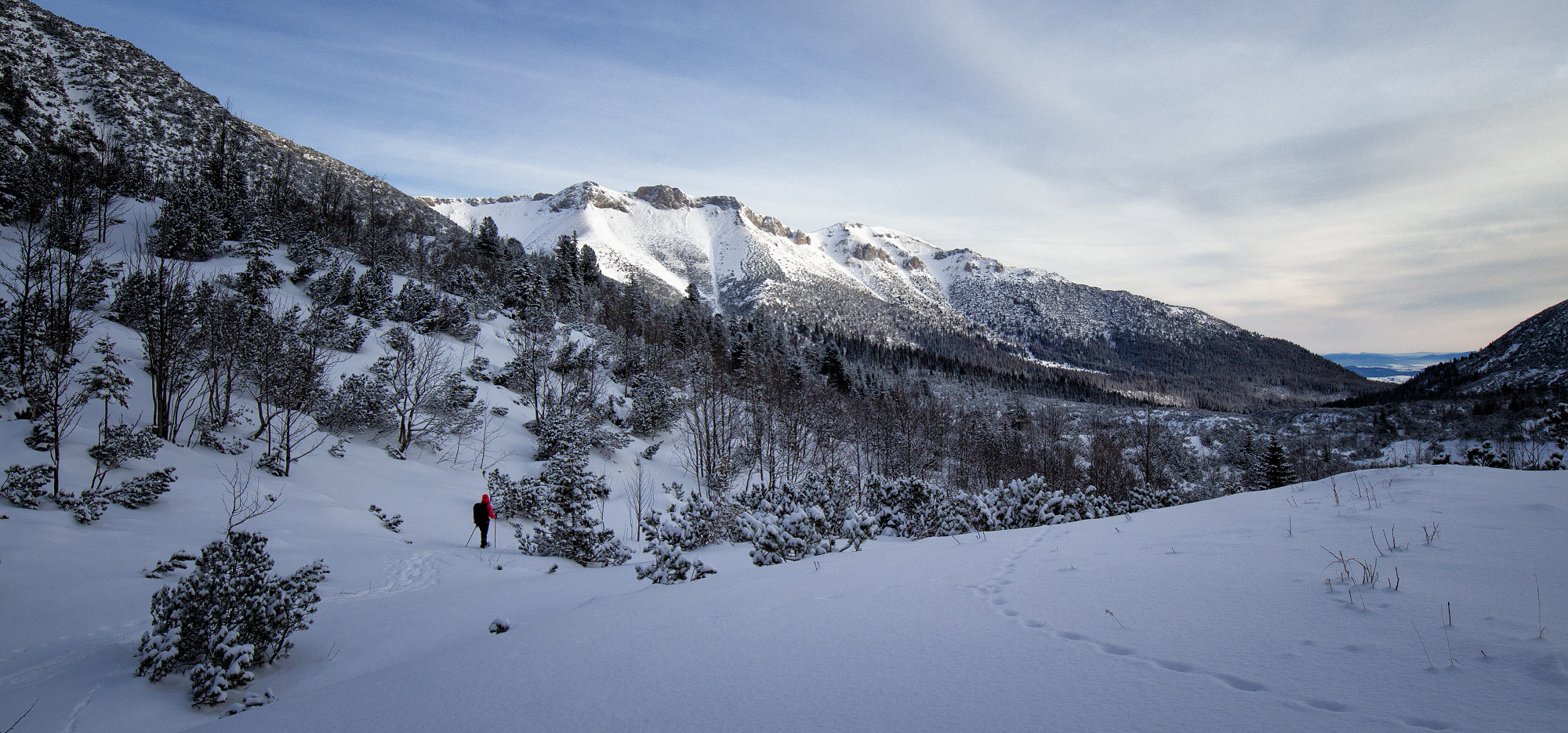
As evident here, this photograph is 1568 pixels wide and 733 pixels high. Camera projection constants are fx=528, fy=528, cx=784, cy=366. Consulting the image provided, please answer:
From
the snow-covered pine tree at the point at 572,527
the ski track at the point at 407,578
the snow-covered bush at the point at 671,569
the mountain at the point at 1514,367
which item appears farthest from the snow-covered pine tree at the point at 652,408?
the mountain at the point at 1514,367

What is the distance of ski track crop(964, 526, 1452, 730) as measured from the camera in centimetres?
158

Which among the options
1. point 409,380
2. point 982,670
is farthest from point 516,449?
point 982,670

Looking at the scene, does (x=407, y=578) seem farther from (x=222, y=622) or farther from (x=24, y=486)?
(x=24, y=486)

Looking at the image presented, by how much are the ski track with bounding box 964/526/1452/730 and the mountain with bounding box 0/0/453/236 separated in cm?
4297

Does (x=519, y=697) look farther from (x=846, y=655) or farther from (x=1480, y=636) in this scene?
(x=1480, y=636)

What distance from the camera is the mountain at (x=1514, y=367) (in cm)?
6912

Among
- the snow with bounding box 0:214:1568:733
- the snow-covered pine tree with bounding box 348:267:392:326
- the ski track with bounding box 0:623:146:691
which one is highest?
the snow-covered pine tree with bounding box 348:267:392:326

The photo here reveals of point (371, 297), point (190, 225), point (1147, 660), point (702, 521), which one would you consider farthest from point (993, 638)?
point (190, 225)

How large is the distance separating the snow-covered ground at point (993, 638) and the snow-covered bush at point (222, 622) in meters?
A: 0.20

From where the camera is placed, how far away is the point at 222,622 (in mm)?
4793

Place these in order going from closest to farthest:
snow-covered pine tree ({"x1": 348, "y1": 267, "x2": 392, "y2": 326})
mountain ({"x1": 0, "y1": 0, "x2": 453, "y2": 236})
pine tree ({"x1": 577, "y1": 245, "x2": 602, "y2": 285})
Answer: snow-covered pine tree ({"x1": 348, "y1": 267, "x2": 392, "y2": 326}), mountain ({"x1": 0, "y1": 0, "x2": 453, "y2": 236}), pine tree ({"x1": 577, "y1": 245, "x2": 602, "y2": 285})

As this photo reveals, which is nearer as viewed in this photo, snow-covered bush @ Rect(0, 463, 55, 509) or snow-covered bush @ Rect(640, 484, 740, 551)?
snow-covered bush @ Rect(0, 463, 55, 509)

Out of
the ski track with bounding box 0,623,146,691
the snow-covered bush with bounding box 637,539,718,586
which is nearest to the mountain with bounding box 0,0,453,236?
the ski track with bounding box 0,623,146,691

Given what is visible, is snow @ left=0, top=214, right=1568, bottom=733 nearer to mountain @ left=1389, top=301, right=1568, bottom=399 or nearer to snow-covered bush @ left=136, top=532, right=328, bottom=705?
snow-covered bush @ left=136, top=532, right=328, bottom=705
